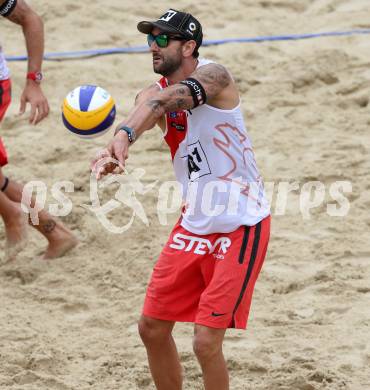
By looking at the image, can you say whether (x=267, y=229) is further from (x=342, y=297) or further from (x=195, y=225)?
(x=342, y=297)

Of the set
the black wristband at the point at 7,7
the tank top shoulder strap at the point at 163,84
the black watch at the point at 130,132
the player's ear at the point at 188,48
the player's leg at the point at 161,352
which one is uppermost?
the black wristband at the point at 7,7

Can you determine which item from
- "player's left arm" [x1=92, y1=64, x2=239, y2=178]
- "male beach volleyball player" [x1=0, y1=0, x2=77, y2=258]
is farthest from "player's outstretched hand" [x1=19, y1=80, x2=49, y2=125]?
"player's left arm" [x1=92, y1=64, x2=239, y2=178]

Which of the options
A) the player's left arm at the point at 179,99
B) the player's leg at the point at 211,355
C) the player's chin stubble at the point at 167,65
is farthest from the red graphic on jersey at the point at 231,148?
the player's leg at the point at 211,355

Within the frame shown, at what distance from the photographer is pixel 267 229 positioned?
4.46 m

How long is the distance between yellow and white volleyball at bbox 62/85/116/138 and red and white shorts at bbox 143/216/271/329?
87 centimetres

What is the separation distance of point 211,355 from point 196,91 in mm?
1167

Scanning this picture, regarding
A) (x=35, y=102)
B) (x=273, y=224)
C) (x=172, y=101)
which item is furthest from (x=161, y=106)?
(x=273, y=224)

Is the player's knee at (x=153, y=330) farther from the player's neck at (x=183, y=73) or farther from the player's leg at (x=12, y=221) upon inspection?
the player's leg at (x=12, y=221)

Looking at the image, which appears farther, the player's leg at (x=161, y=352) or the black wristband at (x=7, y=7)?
the black wristband at (x=7, y=7)

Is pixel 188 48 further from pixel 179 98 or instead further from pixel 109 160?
pixel 109 160

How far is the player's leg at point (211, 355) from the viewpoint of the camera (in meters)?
4.22

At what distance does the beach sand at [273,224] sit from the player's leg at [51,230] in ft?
0.30

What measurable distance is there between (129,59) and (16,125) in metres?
1.38

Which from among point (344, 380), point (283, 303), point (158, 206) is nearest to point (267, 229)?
point (344, 380)
